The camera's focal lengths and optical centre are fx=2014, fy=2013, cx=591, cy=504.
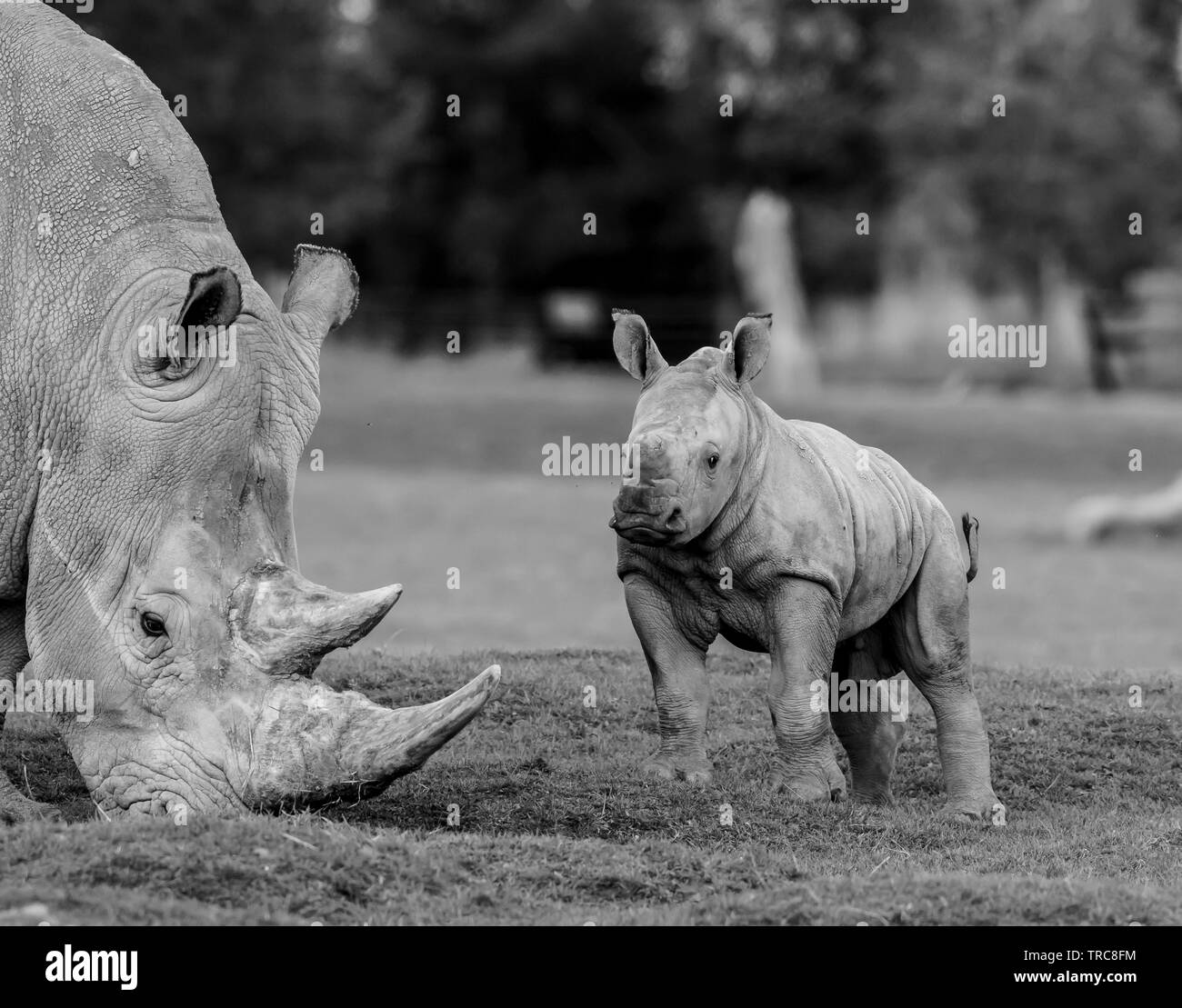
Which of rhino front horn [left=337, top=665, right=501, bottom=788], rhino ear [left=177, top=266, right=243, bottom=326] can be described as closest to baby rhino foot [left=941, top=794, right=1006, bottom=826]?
rhino front horn [left=337, top=665, right=501, bottom=788]

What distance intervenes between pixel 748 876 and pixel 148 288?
3.21 metres

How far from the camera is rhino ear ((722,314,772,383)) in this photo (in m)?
9.07

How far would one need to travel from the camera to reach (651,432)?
866cm

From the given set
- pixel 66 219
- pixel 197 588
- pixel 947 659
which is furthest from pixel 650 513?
pixel 66 219

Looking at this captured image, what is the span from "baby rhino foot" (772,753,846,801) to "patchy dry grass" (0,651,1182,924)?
143mm

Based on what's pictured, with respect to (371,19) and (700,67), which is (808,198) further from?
(371,19)

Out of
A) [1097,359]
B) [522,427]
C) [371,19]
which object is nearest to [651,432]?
[522,427]

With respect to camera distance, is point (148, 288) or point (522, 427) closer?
point (148, 288)

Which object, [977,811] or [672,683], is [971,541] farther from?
[672,683]

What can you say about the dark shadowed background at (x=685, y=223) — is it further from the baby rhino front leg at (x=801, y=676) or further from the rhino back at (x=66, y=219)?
the rhino back at (x=66, y=219)

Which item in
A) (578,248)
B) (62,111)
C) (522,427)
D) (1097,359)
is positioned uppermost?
(578,248)

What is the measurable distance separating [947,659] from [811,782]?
100 cm

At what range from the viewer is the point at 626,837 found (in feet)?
26.7

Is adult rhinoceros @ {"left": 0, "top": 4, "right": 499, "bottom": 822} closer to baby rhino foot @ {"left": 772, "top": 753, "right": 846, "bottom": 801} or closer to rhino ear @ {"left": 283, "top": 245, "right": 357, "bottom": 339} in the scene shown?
rhino ear @ {"left": 283, "top": 245, "right": 357, "bottom": 339}
